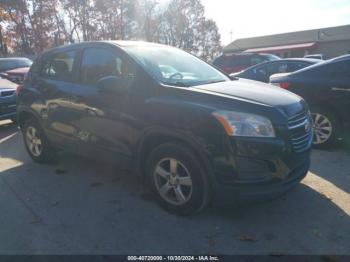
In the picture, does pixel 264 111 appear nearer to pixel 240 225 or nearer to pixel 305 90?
pixel 240 225

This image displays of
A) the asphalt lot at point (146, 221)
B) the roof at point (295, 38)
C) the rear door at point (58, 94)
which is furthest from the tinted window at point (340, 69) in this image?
the roof at point (295, 38)

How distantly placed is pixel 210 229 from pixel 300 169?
1084mm

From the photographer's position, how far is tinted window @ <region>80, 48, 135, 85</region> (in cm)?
391

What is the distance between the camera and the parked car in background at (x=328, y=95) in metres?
5.33

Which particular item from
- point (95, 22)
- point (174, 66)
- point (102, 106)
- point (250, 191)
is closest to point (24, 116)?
point (102, 106)

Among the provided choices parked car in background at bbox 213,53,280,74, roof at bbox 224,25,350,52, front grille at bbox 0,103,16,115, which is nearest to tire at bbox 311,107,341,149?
front grille at bbox 0,103,16,115

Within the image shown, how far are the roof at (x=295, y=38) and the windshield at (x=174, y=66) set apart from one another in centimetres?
3853

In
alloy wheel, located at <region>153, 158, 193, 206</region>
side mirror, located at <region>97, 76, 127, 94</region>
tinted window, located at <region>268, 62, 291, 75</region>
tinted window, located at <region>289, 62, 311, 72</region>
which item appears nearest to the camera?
alloy wheel, located at <region>153, 158, 193, 206</region>

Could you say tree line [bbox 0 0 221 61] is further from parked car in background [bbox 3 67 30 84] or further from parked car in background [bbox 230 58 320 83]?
parked car in background [bbox 230 58 320 83]

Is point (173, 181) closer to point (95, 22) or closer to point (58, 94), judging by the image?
point (58, 94)

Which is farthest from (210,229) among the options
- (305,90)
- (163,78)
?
(305,90)

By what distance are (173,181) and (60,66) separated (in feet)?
8.22

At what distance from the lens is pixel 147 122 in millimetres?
3516

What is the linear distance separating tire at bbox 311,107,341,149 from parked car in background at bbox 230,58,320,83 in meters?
4.69
